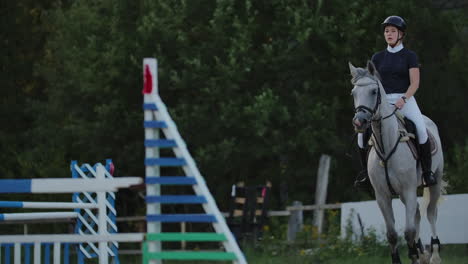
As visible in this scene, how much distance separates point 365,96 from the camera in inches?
408

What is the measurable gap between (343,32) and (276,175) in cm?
416

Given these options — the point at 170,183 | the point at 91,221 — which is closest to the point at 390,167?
the point at 91,221

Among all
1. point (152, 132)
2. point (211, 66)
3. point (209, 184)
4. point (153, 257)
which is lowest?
point (153, 257)

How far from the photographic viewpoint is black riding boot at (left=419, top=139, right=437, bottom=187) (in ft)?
36.8

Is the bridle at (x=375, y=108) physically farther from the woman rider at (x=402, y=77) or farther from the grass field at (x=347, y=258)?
the grass field at (x=347, y=258)

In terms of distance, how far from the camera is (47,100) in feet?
104

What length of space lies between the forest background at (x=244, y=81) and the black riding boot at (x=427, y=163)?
12910mm


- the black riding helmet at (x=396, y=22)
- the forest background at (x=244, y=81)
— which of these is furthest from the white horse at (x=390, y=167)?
the forest background at (x=244, y=81)

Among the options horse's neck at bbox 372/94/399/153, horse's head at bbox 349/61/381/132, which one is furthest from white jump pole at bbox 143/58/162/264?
horse's neck at bbox 372/94/399/153

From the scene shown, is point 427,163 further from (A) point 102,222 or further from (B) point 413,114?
(A) point 102,222

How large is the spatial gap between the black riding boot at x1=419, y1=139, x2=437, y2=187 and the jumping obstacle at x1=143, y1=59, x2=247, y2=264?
5627mm

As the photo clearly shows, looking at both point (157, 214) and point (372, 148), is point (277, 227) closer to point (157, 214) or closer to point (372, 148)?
point (372, 148)

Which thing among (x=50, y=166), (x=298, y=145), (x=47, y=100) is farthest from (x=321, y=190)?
(x=47, y=100)

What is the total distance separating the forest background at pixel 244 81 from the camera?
2480 centimetres
